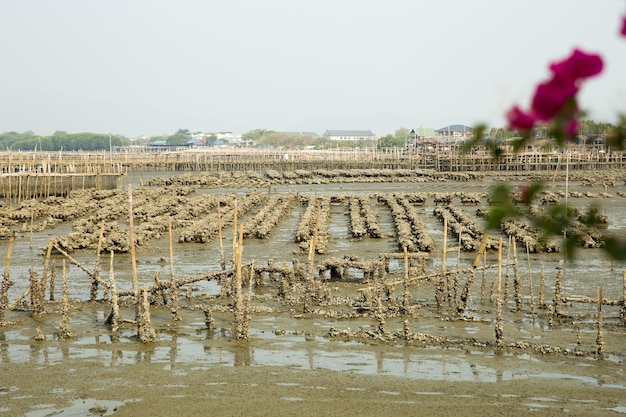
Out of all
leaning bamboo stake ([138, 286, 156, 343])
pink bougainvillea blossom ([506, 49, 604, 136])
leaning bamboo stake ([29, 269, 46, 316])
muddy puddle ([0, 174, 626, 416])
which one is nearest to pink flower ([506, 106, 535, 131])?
pink bougainvillea blossom ([506, 49, 604, 136])

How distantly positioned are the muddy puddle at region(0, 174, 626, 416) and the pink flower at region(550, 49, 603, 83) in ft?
30.6

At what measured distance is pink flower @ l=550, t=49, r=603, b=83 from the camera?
10.5ft

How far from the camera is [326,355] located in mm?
14805

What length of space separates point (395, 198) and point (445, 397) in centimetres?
3430

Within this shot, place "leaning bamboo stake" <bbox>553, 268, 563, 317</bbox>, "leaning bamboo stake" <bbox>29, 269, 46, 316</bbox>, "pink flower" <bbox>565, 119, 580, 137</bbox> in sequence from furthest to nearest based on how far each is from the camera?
"leaning bamboo stake" <bbox>29, 269, 46, 316</bbox> < "leaning bamboo stake" <bbox>553, 268, 563, 317</bbox> < "pink flower" <bbox>565, 119, 580, 137</bbox>

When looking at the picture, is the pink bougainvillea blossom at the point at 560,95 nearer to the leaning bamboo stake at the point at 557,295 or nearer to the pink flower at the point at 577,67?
the pink flower at the point at 577,67

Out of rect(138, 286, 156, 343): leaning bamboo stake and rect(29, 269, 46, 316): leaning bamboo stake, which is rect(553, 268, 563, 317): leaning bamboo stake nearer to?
rect(138, 286, 156, 343): leaning bamboo stake

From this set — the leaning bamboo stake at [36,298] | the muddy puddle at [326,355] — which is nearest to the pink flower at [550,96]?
the muddy puddle at [326,355]

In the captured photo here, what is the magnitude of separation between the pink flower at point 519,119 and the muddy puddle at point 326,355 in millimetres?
9183

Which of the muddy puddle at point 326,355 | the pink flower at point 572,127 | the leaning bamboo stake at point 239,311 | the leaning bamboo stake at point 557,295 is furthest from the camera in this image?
the leaning bamboo stake at point 557,295

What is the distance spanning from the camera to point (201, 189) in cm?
6303

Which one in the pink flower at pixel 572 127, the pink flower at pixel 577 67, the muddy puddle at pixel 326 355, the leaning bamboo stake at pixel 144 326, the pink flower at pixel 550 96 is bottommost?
the muddy puddle at pixel 326 355

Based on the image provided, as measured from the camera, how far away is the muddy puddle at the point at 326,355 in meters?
12.3

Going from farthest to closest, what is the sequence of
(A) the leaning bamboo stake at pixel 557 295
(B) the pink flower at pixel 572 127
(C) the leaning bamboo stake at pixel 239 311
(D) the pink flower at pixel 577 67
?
(A) the leaning bamboo stake at pixel 557 295
(C) the leaning bamboo stake at pixel 239 311
(B) the pink flower at pixel 572 127
(D) the pink flower at pixel 577 67
